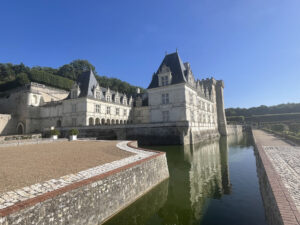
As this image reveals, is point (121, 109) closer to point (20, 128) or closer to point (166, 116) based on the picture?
point (166, 116)

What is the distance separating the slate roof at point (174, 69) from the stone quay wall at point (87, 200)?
22409mm

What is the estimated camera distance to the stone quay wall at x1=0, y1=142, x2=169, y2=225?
377 cm

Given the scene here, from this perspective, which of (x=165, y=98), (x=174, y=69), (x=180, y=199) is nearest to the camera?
(x=180, y=199)

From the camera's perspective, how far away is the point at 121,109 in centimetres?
4028

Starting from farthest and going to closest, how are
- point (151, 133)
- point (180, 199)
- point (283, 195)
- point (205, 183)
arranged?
point (151, 133) → point (205, 183) → point (180, 199) → point (283, 195)

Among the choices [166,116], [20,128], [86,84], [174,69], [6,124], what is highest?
[174,69]

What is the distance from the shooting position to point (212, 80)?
5212cm

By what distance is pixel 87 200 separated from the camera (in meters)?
5.10

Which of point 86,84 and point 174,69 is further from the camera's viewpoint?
point 86,84

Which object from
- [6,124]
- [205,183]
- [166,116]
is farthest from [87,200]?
[6,124]

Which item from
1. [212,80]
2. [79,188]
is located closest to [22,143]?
[79,188]

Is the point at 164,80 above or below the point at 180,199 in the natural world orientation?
above

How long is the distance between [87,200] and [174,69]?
91.0ft

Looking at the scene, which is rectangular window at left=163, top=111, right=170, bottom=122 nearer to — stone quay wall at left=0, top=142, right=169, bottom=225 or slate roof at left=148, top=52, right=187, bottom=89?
slate roof at left=148, top=52, right=187, bottom=89
